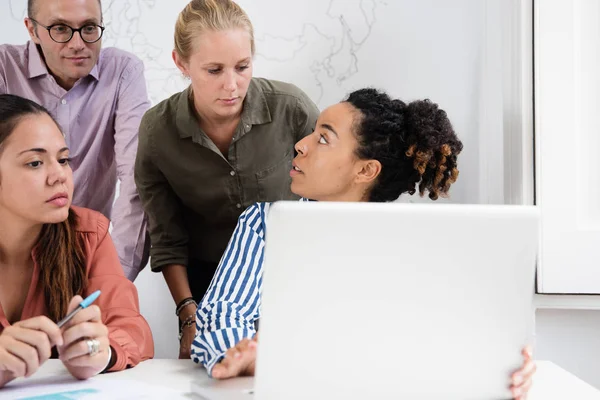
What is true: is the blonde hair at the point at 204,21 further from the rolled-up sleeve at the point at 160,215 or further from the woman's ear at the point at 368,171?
the woman's ear at the point at 368,171

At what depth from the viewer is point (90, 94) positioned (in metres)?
2.01

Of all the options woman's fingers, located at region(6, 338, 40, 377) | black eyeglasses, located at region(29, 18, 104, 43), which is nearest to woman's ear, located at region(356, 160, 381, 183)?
woman's fingers, located at region(6, 338, 40, 377)

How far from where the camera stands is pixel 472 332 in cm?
80

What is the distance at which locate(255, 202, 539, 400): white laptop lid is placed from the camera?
74 cm

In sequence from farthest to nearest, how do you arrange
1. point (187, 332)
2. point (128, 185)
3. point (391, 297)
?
point (128, 185), point (187, 332), point (391, 297)

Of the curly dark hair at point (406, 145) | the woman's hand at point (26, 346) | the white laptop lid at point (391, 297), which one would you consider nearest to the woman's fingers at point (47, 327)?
the woman's hand at point (26, 346)

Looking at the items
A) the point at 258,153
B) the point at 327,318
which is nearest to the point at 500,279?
the point at 327,318

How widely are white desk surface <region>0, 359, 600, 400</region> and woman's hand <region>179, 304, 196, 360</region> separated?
0.56 m

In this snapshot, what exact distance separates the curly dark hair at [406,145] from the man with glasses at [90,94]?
80 centimetres

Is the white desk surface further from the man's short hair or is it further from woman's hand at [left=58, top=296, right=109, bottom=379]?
the man's short hair

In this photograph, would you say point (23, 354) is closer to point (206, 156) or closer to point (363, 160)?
point (363, 160)

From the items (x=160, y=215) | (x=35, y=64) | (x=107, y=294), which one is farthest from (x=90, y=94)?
(x=107, y=294)

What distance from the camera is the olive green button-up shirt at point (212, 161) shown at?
1827 millimetres

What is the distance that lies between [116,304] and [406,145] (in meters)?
0.69
